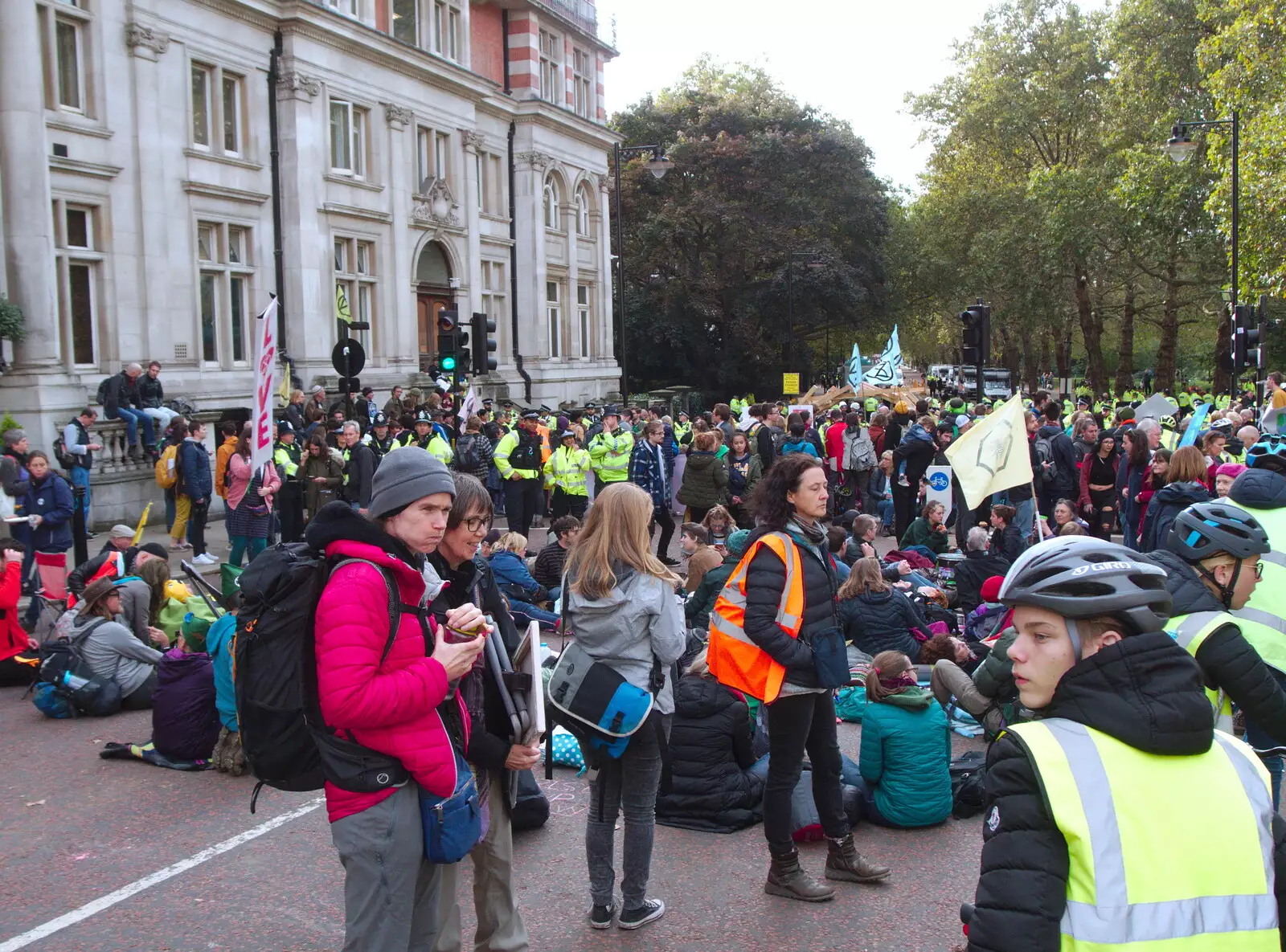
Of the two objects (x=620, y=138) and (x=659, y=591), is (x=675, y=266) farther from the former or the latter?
(x=659, y=591)

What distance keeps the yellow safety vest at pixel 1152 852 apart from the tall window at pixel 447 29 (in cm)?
3220

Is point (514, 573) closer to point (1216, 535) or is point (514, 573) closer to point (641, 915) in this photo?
point (641, 915)

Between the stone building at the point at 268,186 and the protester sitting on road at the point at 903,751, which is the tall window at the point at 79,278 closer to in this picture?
the stone building at the point at 268,186

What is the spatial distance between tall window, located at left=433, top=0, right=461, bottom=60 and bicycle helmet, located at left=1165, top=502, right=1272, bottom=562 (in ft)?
99.3

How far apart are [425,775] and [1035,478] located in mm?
12336

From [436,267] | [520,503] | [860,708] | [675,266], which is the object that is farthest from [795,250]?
[860,708]

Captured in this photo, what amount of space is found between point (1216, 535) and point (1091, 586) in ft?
7.56

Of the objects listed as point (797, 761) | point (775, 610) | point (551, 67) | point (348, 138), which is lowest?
point (797, 761)

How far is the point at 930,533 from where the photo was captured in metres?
13.1

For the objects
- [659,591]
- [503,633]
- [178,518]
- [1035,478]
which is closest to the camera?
[503,633]

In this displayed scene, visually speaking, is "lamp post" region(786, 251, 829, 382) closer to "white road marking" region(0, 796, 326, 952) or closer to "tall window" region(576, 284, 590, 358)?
"tall window" region(576, 284, 590, 358)

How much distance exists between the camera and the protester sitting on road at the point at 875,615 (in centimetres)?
912

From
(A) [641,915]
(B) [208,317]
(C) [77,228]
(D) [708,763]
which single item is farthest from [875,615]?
(B) [208,317]

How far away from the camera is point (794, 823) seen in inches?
235
